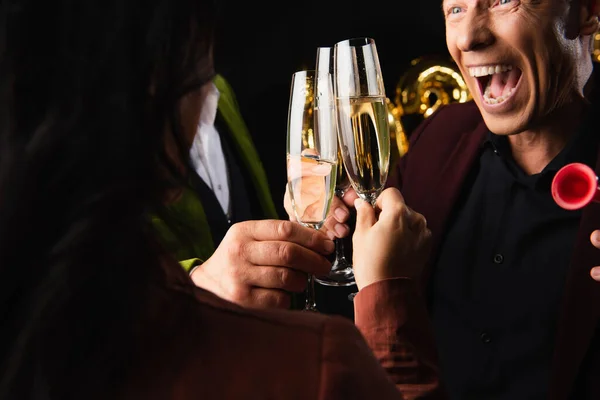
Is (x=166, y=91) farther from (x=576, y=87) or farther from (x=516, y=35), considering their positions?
(x=576, y=87)

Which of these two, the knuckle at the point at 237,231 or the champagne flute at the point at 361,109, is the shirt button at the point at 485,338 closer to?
the champagne flute at the point at 361,109

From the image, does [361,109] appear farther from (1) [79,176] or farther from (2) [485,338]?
(1) [79,176]

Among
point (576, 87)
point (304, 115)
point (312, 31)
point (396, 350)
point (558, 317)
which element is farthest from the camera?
point (312, 31)

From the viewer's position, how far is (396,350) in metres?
1.01

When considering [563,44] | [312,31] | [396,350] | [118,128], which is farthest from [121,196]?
[312,31]

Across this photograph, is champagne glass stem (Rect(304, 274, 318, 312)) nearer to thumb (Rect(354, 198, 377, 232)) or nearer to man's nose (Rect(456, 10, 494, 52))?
thumb (Rect(354, 198, 377, 232))

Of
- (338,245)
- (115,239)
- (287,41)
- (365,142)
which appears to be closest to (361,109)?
(365,142)

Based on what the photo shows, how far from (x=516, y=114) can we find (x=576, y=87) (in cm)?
15

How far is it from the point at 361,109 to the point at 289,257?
0.29 m

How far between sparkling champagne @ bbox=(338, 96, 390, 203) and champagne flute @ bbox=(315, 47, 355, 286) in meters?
0.05

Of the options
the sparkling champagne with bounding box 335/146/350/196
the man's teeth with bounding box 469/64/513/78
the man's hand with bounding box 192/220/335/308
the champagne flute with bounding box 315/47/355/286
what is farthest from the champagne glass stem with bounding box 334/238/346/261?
the man's teeth with bounding box 469/64/513/78

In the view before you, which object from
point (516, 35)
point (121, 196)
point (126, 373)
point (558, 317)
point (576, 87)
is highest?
point (516, 35)

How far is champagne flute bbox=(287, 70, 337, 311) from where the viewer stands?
1145 mm

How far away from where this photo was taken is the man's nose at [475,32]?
1.52 metres
